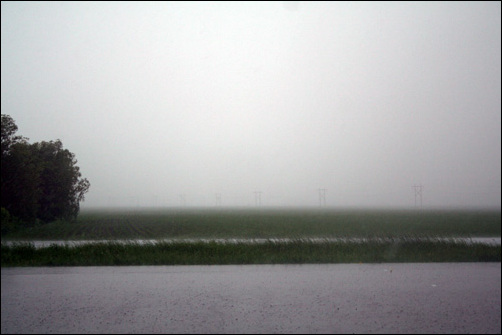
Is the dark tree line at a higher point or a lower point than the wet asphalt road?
higher

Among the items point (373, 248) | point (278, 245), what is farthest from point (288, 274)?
point (373, 248)

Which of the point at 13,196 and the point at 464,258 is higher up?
the point at 13,196

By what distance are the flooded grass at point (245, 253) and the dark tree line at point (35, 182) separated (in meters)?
2.59

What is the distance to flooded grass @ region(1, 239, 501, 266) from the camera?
16.9 metres

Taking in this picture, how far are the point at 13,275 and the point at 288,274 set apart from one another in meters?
10.4

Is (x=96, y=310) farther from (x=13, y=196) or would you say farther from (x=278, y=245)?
(x=13, y=196)

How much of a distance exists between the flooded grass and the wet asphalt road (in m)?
2.10

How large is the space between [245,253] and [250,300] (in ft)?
28.7

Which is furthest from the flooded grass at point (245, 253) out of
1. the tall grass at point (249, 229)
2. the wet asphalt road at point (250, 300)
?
the tall grass at point (249, 229)

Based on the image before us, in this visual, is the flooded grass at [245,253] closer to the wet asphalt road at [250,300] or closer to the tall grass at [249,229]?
the wet asphalt road at [250,300]

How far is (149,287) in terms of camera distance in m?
11.4

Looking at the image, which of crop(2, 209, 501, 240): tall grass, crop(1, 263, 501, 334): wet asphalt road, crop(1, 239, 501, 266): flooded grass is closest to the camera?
crop(1, 263, 501, 334): wet asphalt road

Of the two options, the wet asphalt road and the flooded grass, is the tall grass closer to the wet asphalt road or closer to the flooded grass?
the flooded grass

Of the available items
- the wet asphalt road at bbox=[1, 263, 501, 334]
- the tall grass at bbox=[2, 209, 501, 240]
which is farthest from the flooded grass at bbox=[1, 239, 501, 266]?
the tall grass at bbox=[2, 209, 501, 240]
